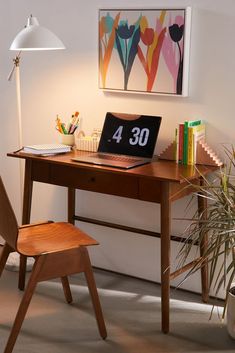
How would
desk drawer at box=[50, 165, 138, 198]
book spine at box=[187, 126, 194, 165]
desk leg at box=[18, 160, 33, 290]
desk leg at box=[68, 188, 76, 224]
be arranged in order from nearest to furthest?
1. desk drawer at box=[50, 165, 138, 198]
2. book spine at box=[187, 126, 194, 165]
3. desk leg at box=[18, 160, 33, 290]
4. desk leg at box=[68, 188, 76, 224]

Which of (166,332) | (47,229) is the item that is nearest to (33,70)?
(47,229)

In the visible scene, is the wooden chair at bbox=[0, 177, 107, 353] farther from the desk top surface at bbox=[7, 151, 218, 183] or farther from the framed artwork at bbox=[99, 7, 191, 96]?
the framed artwork at bbox=[99, 7, 191, 96]

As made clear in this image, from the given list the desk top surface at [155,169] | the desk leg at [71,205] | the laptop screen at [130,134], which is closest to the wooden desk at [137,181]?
the desk top surface at [155,169]

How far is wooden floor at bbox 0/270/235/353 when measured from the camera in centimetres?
277

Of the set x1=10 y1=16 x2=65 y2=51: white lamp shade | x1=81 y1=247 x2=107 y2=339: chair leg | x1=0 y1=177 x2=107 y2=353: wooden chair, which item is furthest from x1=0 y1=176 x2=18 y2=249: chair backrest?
x1=10 y1=16 x2=65 y2=51: white lamp shade

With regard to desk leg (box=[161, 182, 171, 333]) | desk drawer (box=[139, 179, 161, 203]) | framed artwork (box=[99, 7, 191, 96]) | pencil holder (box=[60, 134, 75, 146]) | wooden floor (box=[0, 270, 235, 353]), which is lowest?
wooden floor (box=[0, 270, 235, 353])

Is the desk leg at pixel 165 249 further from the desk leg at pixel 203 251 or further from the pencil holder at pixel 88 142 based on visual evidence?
the pencil holder at pixel 88 142

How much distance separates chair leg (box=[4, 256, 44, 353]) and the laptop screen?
88 centimetres

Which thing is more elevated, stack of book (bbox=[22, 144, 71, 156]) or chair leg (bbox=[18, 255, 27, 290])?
stack of book (bbox=[22, 144, 71, 156])

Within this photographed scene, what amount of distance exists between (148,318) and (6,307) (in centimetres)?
74

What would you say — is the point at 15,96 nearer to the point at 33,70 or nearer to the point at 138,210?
the point at 33,70

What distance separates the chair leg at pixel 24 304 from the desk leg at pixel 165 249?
592mm

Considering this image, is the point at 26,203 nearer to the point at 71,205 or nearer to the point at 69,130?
the point at 71,205

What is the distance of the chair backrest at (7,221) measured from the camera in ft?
8.25
